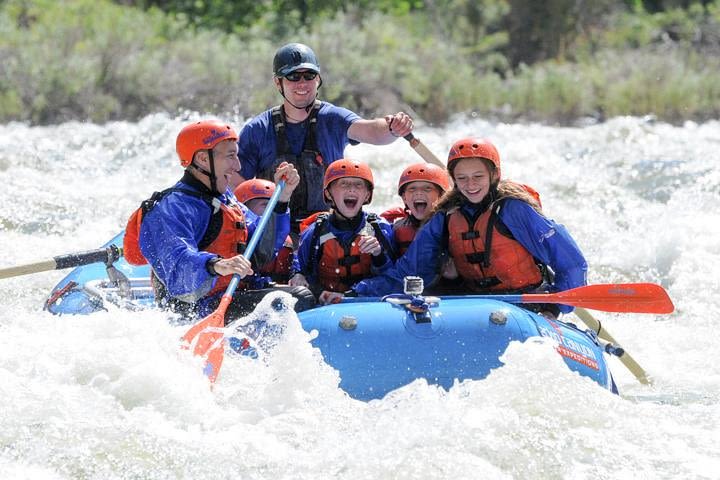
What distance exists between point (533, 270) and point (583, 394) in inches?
32.2

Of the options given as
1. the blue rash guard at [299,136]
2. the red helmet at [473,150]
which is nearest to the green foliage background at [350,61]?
the blue rash guard at [299,136]

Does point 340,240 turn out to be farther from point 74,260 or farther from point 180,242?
point 74,260

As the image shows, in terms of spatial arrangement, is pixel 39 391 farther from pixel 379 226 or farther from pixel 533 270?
pixel 533 270

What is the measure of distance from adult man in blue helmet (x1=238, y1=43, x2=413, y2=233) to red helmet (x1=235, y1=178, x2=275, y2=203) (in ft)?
1.27

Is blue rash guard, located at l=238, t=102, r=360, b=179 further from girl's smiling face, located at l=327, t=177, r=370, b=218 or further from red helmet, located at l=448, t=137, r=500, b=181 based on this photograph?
red helmet, located at l=448, t=137, r=500, b=181

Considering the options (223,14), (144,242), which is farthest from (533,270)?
(223,14)

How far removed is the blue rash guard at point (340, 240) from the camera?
5.69m

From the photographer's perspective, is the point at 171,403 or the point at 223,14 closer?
the point at 171,403

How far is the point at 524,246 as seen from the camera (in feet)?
17.6

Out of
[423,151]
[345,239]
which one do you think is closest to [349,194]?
[345,239]

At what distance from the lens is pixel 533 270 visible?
17.8ft

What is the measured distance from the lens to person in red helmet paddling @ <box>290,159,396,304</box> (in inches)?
223

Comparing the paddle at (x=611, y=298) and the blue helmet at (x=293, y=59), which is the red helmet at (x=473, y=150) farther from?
the blue helmet at (x=293, y=59)

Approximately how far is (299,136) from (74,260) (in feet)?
4.90
